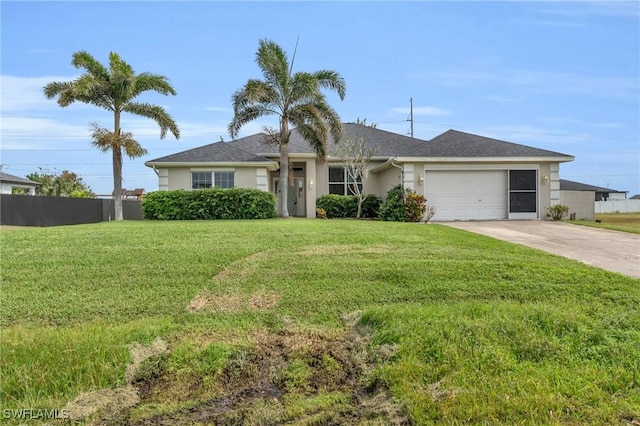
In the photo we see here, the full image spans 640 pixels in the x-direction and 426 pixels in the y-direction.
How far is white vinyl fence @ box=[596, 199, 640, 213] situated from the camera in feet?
124

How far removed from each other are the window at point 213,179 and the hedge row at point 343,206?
4.32 m

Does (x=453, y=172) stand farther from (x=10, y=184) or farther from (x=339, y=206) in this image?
(x=10, y=184)

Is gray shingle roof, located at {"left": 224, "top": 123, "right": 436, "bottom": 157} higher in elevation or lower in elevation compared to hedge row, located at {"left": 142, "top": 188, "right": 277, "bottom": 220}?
higher

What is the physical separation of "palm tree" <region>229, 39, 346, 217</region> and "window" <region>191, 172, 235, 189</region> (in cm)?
193

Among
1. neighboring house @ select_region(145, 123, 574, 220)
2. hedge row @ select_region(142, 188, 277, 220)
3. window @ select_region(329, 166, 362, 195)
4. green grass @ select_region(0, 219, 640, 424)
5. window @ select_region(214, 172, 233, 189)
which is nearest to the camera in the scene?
green grass @ select_region(0, 219, 640, 424)

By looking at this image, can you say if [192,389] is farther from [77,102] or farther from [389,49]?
[77,102]

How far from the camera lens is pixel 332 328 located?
4.38 m

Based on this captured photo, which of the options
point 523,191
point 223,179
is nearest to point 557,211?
point 523,191

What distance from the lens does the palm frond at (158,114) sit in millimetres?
17828

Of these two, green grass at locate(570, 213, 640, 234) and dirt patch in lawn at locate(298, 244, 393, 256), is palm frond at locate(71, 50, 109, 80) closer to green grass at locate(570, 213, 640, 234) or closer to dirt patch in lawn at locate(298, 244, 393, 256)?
dirt patch in lawn at locate(298, 244, 393, 256)

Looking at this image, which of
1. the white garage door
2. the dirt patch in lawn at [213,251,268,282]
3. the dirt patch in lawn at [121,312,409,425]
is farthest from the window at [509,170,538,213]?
the dirt patch in lawn at [121,312,409,425]

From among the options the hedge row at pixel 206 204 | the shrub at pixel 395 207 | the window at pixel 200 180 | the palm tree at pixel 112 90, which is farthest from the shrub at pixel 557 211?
the palm tree at pixel 112 90

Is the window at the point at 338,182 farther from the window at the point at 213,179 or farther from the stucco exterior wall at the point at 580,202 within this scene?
the stucco exterior wall at the point at 580,202

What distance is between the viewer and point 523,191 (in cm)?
1666
